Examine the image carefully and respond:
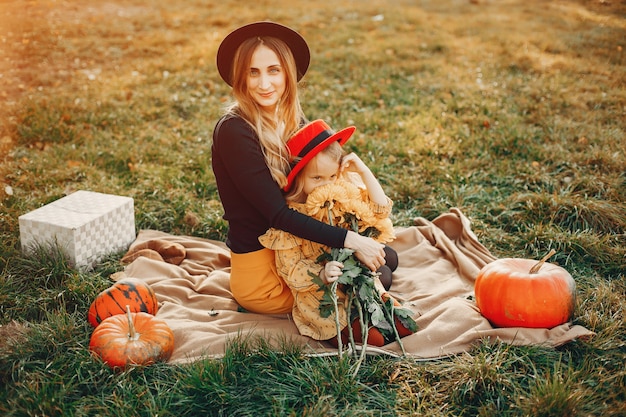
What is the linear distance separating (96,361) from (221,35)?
8239 millimetres

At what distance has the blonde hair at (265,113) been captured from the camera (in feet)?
11.1

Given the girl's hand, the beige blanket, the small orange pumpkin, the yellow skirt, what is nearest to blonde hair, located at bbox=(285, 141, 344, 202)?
the yellow skirt

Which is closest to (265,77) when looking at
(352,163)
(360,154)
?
(352,163)

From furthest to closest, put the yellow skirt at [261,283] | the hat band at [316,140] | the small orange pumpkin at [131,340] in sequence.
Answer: the yellow skirt at [261,283] → the hat band at [316,140] → the small orange pumpkin at [131,340]

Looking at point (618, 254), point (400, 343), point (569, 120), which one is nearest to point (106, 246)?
point (400, 343)

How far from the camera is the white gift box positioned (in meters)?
4.04

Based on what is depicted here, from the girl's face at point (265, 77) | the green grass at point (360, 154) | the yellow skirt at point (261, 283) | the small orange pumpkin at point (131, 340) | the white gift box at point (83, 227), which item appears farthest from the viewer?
the white gift box at point (83, 227)

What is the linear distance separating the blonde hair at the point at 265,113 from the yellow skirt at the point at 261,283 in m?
0.53

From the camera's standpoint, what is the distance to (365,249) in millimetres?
3203

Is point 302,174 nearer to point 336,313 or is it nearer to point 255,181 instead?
point 255,181

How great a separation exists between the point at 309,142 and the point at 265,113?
0.42 metres

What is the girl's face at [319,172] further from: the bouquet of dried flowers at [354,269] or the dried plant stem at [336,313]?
the dried plant stem at [336,313]

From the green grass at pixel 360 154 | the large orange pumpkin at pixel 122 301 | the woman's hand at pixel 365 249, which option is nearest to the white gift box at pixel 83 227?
the green grass at pixel 360 154

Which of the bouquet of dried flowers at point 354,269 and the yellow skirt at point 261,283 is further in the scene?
the yellow skirt at point 261,283
